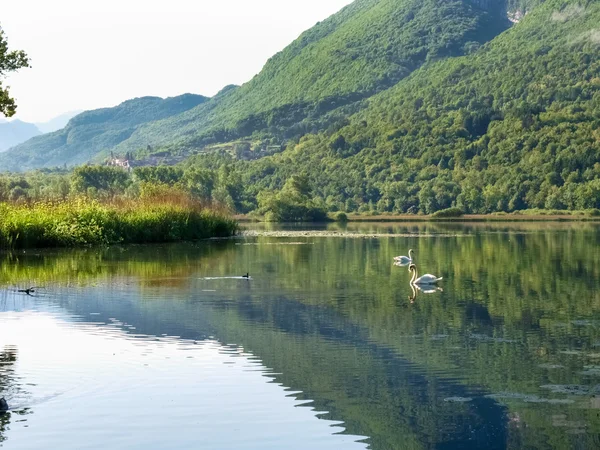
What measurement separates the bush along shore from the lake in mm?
11153

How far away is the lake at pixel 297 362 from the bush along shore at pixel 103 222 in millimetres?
11153

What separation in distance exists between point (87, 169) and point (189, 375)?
14417 centimetres

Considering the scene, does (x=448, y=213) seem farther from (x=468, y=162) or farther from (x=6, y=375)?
(x=6, y=375)

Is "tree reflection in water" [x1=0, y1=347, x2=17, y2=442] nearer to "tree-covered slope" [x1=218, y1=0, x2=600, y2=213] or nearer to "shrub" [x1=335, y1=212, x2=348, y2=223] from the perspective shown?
"shrub" [x1=335, y1=212, x2=348, y2=223]

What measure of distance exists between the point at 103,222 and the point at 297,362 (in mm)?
30920

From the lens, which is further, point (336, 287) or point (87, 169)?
point (87, 169)

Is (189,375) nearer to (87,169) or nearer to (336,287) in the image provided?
(336,287)

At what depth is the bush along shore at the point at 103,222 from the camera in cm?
3912

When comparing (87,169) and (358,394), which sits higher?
(87,169)

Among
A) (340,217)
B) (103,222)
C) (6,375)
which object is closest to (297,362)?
(6,375)

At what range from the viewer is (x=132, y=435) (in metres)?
10.7

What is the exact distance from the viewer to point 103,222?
44.2 metres

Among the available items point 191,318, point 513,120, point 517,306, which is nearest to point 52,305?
point 191,318

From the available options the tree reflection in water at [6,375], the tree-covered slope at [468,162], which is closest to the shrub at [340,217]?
the tree-covered slope at [468,162]
